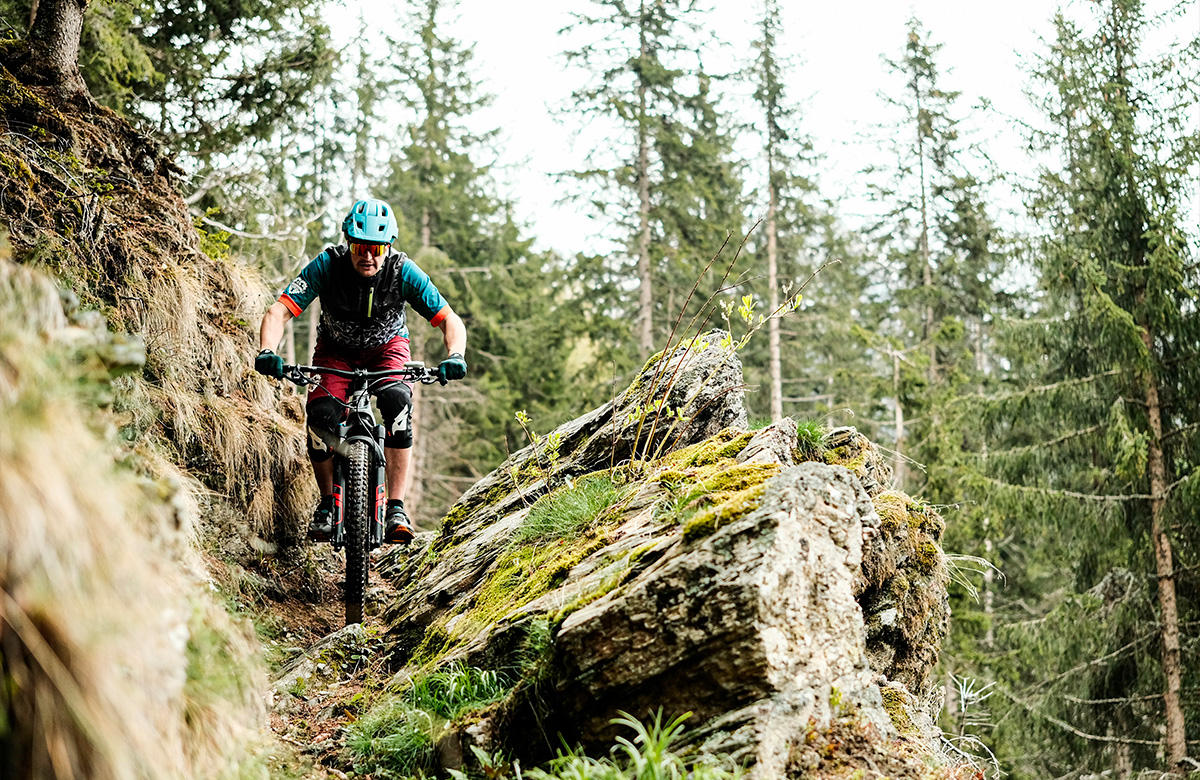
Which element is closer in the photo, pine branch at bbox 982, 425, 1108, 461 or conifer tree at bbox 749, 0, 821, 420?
pine branch at bbox 982, 425, 1108, 461

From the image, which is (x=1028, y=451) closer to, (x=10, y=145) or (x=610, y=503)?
(x=610, y=503)

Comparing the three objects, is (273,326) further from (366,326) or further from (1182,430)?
(1182,430)

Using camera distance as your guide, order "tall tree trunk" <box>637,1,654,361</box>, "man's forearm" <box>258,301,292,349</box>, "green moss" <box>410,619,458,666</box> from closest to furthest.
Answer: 1. "green moss" <box>410,619,458,666</box>
2. "man's forearm" <box>258,301,292,349</box>
3. "tall tree trunk" <box>637,1,654,361</box>

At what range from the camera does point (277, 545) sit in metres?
6.50

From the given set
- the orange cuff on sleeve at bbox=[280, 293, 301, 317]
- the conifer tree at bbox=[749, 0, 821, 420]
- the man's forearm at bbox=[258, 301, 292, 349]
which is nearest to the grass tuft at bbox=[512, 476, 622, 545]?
the man's forearm at bbox=[258, 301, 292, 349]

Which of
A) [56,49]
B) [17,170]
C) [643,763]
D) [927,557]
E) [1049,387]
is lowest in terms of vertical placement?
[643,763]

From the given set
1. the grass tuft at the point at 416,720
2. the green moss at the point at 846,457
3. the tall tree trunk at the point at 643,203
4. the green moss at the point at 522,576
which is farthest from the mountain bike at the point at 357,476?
the tall tree trunk at the point at 643,203

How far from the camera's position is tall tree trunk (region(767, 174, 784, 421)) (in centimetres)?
2188

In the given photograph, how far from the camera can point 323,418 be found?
5.57 meters

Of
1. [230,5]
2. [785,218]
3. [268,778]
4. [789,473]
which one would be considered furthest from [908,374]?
[268,778]

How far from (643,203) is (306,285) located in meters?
16.4

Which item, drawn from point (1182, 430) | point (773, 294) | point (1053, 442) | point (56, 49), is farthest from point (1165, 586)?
point (56, 49)

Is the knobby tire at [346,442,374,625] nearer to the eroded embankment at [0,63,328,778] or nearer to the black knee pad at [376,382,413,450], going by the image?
the black knee pad at [376,382,413,450]

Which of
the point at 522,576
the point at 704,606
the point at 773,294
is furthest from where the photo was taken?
the point at 773,294
